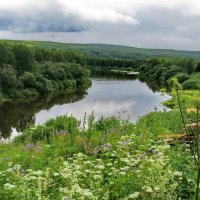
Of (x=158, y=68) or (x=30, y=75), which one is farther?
(x=158, y=68)

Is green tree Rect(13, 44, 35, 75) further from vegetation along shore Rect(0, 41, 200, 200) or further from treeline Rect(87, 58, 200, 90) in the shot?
vegetation along shore Rect(0, 41, 200, 200)

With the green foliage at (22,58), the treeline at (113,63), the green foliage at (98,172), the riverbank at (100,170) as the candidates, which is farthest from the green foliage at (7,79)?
the treeline at (113,63)

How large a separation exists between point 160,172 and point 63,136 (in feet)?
24.6

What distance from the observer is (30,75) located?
67.4 meters

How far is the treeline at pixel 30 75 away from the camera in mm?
62781

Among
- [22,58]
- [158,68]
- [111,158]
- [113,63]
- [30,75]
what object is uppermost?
[111,158]

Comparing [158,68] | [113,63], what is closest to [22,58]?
[158,68]

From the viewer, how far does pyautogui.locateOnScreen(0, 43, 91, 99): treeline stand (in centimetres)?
6278

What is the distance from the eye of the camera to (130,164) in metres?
7.56

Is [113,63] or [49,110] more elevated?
[113,63]

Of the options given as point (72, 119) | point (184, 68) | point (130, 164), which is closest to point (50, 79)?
point (184, 68)

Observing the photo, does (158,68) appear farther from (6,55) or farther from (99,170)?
(99,170)

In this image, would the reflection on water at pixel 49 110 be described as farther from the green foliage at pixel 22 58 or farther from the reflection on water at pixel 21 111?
the green foliage at pixel 22 58

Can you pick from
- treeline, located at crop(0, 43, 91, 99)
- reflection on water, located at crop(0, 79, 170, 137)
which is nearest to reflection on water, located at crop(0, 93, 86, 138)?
reflection on water, located at crop(0, 79, 170, 137)
